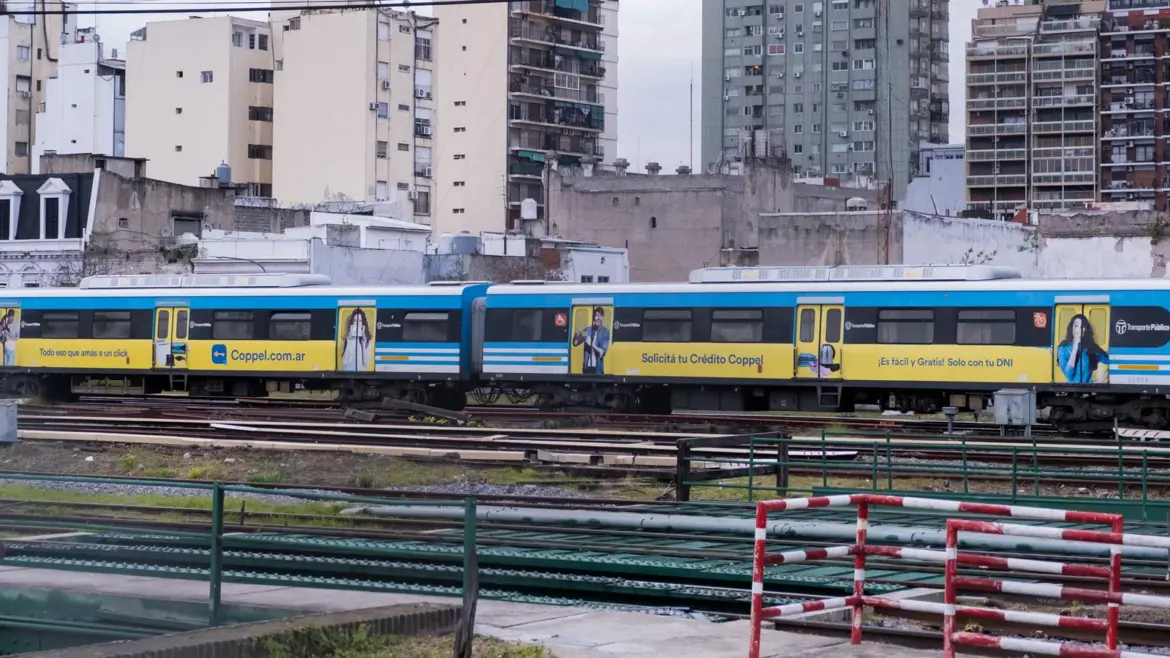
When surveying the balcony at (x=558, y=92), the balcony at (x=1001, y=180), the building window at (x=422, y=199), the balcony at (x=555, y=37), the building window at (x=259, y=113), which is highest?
the balcony at (x=555, y=37)

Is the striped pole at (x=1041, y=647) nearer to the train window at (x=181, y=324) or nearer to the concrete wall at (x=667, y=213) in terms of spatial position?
the train window at (x=181, y=324)

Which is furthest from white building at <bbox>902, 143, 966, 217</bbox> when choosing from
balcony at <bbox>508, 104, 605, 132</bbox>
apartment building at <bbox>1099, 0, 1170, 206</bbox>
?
balcony at <bbox>508, 104, 605, 132</bbox>

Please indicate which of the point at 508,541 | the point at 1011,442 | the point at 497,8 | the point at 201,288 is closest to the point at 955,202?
the point at 497,8

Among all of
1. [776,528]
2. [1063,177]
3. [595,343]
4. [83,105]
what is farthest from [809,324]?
[1063,177]

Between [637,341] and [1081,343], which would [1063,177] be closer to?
[637,341]

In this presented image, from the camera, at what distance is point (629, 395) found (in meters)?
36.8

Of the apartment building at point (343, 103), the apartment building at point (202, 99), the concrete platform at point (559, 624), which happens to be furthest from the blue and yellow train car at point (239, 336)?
the apartment building at point (202, 99)

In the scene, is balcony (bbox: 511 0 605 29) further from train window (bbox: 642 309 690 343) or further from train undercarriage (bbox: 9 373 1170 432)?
train window (bbox: 642 309 690 343)

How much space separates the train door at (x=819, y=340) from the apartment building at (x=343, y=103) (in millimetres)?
56467

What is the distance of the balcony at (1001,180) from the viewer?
102 m

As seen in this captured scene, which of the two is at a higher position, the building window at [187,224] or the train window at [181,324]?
the building window at [187,224]

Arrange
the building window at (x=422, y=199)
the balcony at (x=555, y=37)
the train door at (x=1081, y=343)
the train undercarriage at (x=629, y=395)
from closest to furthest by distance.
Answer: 1. the train door at (x=1081, y=343)
2. the train undercarriage at (x=629, y=395)
3. the building window at (x=422, y=199)
4. the balcony at (x=555, y=37)

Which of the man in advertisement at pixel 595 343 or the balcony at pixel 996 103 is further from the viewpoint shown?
the balcony at pixel 996 103

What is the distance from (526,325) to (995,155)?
72172 millimetres
